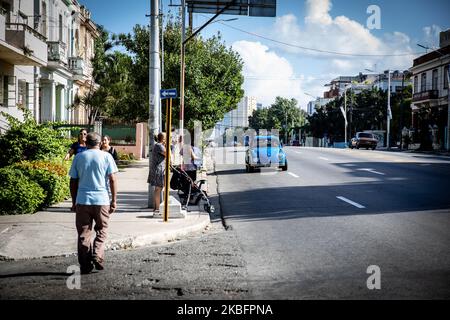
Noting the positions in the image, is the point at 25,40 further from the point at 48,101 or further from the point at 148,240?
the point at 148,240

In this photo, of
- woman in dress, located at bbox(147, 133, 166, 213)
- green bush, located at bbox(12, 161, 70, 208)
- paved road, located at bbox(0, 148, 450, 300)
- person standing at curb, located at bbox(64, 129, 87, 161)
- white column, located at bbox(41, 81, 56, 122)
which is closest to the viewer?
paved road, located at bbox(0, 148, 450, 300)

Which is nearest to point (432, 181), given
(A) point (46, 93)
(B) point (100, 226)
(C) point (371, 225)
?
(C) point (371, 225)

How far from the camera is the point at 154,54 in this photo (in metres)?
11.9

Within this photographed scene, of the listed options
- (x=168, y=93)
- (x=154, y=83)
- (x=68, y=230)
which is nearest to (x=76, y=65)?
(x=154, y=83)

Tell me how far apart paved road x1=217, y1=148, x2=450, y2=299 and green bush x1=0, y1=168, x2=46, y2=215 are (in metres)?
4.18

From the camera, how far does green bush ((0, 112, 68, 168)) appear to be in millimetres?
14055

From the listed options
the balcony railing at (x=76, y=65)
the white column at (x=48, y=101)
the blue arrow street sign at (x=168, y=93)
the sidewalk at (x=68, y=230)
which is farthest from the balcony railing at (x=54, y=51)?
the blue arrow street sign at (x=168, y=93)

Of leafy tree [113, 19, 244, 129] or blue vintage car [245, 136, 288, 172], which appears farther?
leafy tree [113, 19, 244, 129]

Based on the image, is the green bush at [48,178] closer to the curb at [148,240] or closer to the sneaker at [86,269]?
the curb at [148,240]

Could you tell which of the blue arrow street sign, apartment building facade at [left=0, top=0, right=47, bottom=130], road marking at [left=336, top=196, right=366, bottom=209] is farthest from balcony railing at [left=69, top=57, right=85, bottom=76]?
the blue arrow street sign

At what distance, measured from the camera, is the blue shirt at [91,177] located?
6.55 metres

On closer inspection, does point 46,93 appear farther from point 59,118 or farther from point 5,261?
point 5,261

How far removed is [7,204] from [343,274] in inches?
291

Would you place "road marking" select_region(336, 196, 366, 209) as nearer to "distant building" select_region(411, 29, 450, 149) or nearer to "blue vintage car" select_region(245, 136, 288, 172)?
"blue vintage car" select_region(245, 136, 288, 172)
